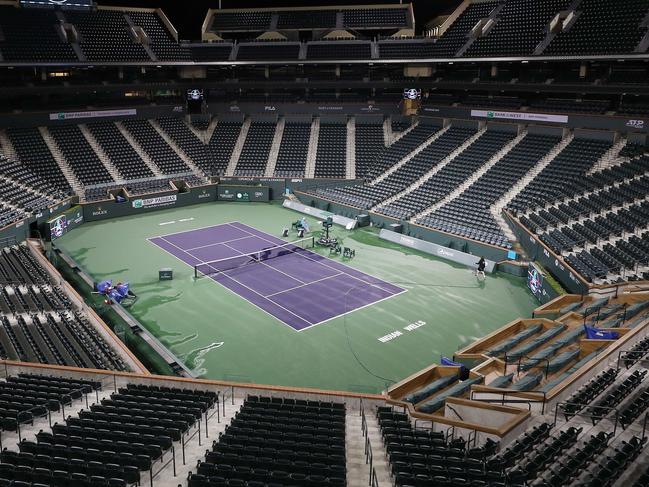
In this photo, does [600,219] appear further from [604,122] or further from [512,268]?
[604,122]

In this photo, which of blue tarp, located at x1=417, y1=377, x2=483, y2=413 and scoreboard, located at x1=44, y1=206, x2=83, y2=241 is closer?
blue tarp, located at x1=417, y1=377, x2=483, y2=413

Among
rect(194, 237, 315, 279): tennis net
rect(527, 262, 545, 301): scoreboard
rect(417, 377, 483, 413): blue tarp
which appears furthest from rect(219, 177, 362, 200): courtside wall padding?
rect(417, 377, 483, 413): blue tarp

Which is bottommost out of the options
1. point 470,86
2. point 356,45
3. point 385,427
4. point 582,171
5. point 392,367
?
point 392,367

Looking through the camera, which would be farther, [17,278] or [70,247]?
[70,247]

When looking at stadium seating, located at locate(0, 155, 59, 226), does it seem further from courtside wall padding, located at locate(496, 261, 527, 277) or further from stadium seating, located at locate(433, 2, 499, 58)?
stadium seating, located at locate(433, 2, 499, 58)

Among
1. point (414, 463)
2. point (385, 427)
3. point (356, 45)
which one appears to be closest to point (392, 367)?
point (385, 427)

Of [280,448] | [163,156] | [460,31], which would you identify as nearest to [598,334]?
[280,448]

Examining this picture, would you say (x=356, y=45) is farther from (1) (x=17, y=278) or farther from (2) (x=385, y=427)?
(2) (x=385, y=427)
